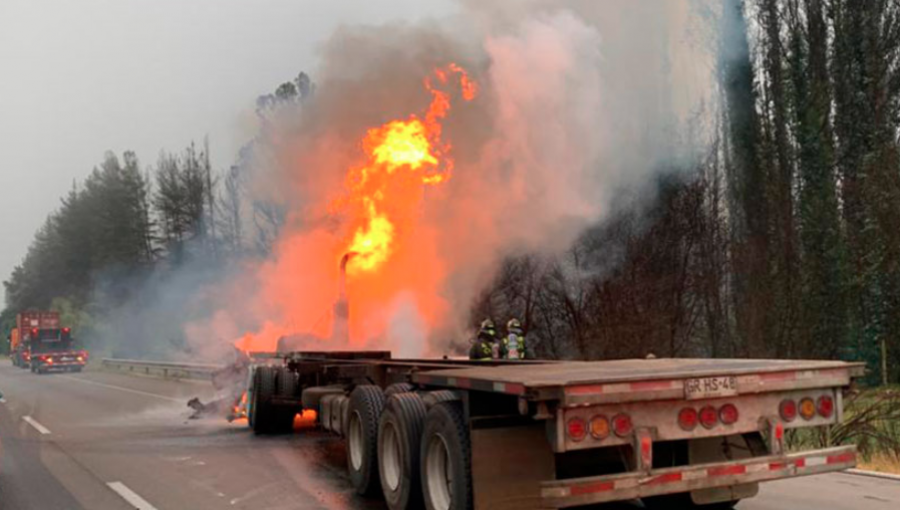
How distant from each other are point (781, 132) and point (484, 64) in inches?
620

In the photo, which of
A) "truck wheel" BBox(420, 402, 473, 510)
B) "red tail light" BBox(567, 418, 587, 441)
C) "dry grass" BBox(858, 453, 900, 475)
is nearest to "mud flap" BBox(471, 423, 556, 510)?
"truck wheel" BBox(420, 402, 473, 510)

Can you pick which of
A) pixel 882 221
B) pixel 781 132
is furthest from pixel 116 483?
pixel 781 132

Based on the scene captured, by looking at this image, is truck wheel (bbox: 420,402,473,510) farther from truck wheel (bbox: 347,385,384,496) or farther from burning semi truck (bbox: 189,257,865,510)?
truck wheel (bbox: 347,385,384,496)

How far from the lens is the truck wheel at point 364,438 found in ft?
25.1

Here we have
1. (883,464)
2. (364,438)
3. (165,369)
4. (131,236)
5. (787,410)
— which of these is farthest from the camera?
(131,236)

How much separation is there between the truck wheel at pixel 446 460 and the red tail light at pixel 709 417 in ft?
5.59

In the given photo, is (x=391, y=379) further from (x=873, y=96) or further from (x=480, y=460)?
(x=873, y=96)

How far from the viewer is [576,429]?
17.2 feet

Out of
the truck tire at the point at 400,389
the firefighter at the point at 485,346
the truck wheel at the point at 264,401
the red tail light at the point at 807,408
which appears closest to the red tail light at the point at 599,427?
the red tail light at the point at 807,408

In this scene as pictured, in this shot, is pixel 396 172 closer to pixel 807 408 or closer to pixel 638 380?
pixel 807 408

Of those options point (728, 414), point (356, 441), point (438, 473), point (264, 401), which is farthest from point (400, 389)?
point (264, 401)

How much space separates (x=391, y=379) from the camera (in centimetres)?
883

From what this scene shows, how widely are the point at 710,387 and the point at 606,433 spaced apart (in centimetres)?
88

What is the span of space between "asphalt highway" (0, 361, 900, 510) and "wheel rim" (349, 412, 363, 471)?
12.8 inches
